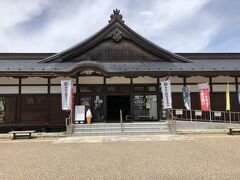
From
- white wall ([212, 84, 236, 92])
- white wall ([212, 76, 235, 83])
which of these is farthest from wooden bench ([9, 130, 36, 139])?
white wall ([212, 76, 235, 83])

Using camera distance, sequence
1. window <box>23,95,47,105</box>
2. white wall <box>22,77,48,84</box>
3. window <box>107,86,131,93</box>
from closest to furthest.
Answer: window <box>23,95,47,105</box> < white wall <box>22,77,48,84</box> < window <box>107,86,131,93</box>

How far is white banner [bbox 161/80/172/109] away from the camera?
1527 centimetres

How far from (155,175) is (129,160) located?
64.6 inches

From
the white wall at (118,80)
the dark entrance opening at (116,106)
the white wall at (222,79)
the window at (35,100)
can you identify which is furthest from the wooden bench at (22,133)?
the white wall at (222,79)

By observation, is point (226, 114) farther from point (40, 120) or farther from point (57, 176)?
point (57, 176)

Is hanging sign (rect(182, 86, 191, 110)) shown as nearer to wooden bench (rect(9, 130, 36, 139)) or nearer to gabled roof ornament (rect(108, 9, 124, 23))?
gabled roof ornament (rect(108, 9, 124, 23))

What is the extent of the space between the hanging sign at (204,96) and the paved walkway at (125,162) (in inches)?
234

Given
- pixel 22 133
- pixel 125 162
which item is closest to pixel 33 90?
pixel 22 133

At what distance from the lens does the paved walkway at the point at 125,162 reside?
5.90 meters

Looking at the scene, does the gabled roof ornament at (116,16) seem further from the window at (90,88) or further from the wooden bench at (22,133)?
the wooden bench at (22,133)

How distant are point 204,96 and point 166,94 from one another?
235 centimetres

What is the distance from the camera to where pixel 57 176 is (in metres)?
5.82

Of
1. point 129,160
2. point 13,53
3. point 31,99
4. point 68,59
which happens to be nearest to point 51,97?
point 31,99

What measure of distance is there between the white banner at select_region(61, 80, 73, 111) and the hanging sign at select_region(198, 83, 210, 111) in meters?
7.70
